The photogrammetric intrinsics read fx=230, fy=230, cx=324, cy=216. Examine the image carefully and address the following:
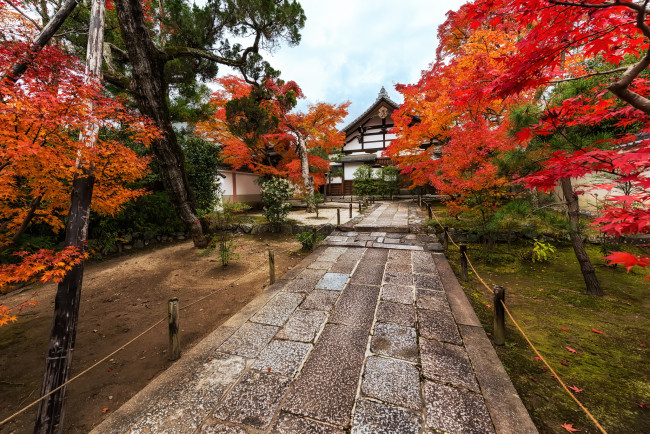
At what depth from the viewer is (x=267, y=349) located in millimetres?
2619

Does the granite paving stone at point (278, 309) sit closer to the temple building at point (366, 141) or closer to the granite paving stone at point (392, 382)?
the granite paving stone at point (392, 382)

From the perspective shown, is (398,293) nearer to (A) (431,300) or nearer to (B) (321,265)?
(A) (431,300)

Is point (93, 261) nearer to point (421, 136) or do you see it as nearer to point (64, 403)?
point (64, 403)

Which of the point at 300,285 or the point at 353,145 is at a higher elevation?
the point at 353,145

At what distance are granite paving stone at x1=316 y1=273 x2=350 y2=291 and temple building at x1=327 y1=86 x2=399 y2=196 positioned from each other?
1564 centimetres

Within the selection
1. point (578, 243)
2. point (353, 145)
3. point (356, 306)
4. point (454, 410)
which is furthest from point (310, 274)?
point (353, 145)

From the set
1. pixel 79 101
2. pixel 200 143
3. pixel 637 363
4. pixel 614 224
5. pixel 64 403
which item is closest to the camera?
pixel 614 224

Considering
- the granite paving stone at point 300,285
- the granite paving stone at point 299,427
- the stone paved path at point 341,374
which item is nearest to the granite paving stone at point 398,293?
the stone paved path at point 341,374

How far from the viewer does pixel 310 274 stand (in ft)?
15.6

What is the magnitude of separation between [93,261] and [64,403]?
20.5ft

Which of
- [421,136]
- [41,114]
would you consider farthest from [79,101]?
[421,136]

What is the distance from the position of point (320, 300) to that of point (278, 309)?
2.20 feet

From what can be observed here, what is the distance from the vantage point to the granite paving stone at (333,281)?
413 centimetres

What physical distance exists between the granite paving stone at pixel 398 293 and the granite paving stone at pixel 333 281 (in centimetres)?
74
